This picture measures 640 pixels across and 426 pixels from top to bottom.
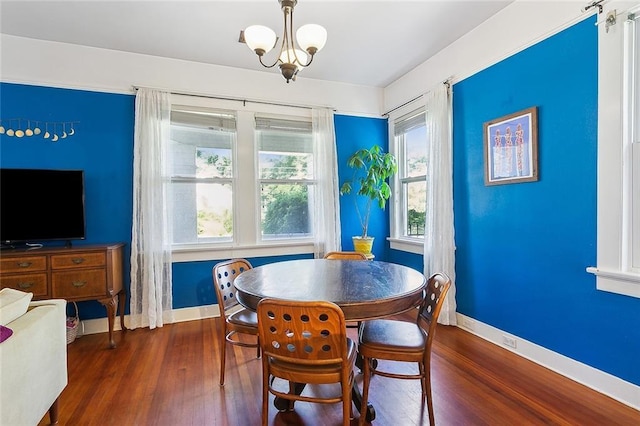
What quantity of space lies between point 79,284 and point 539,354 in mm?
3803

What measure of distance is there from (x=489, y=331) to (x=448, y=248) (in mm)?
814

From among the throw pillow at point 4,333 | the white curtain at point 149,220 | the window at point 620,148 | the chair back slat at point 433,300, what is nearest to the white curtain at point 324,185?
the white curtain at point 149,220

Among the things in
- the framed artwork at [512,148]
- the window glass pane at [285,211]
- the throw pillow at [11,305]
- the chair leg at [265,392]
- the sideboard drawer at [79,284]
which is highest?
the framed artwork at [512,148]

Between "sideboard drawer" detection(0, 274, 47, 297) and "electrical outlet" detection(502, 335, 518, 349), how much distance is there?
3.90 meters

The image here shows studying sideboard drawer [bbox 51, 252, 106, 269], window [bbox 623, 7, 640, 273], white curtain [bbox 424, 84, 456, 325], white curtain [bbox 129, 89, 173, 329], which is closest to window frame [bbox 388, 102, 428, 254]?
white curtain [bbox 424, 84, 456, 325]

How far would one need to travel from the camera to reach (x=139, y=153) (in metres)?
3.24

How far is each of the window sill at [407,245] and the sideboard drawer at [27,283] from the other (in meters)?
3.63

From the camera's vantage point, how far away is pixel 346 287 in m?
1.78

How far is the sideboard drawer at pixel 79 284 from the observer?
2688 mm

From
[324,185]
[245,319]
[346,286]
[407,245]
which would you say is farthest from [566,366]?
[324,185]

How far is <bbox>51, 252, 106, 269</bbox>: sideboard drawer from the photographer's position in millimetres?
2682

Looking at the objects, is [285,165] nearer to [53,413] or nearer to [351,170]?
[351,170]

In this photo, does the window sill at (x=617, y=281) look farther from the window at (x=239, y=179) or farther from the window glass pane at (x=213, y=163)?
the window glass pane at (x=213, y=163)

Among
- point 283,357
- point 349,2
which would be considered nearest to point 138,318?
point 283,357
